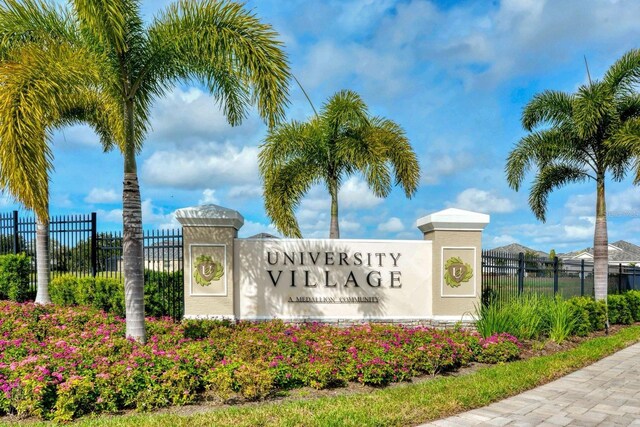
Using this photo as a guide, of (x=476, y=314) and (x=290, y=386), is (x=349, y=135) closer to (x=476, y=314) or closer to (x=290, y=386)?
(x=476, y=314)

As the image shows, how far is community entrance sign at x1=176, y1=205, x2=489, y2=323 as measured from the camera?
1047 centimetres

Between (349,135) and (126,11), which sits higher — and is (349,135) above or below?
below

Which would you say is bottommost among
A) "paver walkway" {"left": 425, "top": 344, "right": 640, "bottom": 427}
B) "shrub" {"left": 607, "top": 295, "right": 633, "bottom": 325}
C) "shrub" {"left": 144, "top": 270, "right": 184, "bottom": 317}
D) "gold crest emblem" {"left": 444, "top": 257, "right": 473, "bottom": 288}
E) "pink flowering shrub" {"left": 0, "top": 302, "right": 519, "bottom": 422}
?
"shrub" {"left": 607, "top": 295, "right": 633, "bottom": 325}

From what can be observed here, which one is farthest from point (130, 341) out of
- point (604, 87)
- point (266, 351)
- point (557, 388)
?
point (604, 87)

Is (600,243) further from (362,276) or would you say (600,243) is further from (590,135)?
(362,276)

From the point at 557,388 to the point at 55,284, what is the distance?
41.7 feet

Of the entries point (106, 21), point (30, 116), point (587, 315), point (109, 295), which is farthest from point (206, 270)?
point (587, 315)

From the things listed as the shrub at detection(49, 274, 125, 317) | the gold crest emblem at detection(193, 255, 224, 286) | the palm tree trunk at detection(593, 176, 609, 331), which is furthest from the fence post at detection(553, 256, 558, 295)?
the shrub at detection(49, 274, 125, 317)

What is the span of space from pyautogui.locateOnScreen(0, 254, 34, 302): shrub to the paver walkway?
44.8ft

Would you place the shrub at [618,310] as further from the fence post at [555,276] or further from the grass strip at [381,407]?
the grass strip at [381,407]

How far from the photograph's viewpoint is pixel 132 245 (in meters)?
8.15

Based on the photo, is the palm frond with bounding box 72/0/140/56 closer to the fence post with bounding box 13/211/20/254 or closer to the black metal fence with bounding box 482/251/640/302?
the black metal fence with bounding box 482/251/640/302

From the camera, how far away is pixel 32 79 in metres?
7.48

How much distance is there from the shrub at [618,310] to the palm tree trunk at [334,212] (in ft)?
29.0
